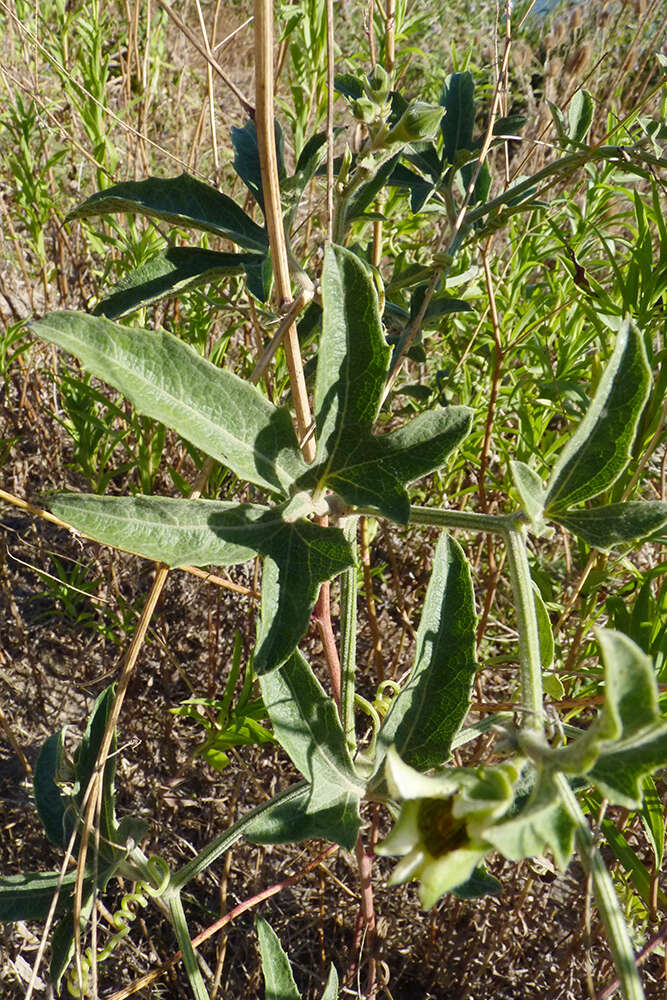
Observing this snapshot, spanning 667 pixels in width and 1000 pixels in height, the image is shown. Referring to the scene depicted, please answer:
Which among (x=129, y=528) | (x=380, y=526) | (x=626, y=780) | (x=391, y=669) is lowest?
(x=391, y=669)

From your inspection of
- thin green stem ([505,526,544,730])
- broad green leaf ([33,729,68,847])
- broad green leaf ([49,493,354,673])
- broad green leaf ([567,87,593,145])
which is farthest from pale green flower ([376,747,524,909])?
broad green leaf ([567,87,593,145])

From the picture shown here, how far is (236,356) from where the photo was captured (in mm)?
2176

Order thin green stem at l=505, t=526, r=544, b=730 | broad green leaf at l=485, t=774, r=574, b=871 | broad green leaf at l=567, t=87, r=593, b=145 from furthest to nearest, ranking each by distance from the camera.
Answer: broad green leaf at l=567, t=87, r=593, b=145 → thin green stem at l=505, t=526, r=544, b=730 → broad green leaf at l=485, t=774, r=574, b=871

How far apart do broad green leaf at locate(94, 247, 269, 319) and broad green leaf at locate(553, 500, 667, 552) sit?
442 mm

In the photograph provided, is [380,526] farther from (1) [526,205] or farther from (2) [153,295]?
(2) [153,295]

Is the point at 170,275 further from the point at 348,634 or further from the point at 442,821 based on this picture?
the point at 442,821

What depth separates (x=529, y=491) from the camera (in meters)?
0.79

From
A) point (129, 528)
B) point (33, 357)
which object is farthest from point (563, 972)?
point (33, 357)

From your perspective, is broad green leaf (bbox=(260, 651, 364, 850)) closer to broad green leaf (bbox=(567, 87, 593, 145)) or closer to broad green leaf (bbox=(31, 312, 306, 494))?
broad green leaf (bbox=(31, 312, 306, 494))

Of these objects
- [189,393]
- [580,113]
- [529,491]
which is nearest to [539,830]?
[529,491]

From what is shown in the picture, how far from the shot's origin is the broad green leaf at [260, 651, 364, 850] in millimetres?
910

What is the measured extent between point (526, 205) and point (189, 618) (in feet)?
4.04

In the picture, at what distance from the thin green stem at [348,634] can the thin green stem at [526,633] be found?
7.4 inches

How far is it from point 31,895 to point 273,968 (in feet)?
1.08
